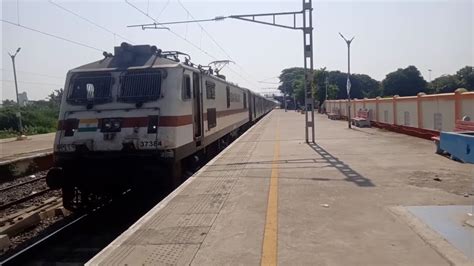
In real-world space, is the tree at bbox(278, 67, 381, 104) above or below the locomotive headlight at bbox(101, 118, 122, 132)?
above

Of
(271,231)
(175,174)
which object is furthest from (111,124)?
(271,231)

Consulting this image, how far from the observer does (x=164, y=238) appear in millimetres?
5566

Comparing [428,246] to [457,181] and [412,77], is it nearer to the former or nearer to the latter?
[457,181]

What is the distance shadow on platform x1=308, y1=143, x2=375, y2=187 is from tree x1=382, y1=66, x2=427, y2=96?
238 feet

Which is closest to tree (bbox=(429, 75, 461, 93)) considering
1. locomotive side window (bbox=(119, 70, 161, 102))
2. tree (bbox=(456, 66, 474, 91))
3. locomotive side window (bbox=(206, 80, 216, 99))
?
tree (bbox=(456, 66, 474, 91))

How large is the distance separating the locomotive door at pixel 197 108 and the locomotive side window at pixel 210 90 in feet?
4.18

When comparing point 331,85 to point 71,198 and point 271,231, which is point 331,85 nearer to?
point 71,198

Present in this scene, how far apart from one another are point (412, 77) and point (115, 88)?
267ft

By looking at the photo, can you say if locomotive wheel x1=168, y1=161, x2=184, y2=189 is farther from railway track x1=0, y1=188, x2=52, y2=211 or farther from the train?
railway track x1=0, y1=188, x2=52, y2=211

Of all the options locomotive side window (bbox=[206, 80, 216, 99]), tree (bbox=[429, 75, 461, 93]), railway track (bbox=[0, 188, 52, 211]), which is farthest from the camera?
tree (bbox=[429, 75, 461, 93])

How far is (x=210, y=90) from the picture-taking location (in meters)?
13.6

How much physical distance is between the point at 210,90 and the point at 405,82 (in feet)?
248

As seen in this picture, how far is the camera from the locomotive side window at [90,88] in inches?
385

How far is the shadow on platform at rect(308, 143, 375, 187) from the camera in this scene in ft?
28.5
